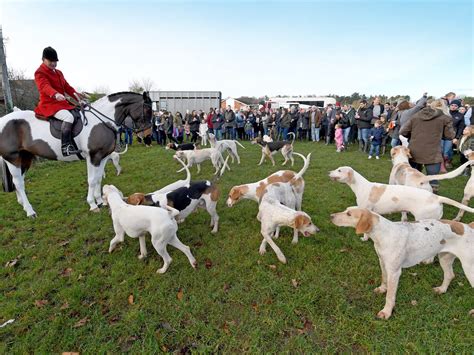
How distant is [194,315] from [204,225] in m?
2.05

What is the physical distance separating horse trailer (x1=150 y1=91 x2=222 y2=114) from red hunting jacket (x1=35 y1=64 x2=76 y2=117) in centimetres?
2202

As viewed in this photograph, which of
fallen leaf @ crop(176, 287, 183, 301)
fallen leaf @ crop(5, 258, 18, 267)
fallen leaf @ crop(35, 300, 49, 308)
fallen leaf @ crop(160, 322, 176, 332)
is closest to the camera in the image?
fallen leaf @ crop(160, 322, 176, 332)

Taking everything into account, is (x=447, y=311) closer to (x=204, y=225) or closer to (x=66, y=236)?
(x=204, y=225)

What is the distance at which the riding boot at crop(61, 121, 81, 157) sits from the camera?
189 inches

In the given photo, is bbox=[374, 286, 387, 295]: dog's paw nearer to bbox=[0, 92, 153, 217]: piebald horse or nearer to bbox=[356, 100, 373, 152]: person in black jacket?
bbox=[0, 92, 153, 217]: piebald horse

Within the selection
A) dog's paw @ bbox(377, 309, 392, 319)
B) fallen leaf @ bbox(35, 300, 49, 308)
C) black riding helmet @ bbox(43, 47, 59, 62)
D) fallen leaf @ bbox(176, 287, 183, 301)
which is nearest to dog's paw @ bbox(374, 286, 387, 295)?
dog's paw @ bbox(377, 309, 392, 319)

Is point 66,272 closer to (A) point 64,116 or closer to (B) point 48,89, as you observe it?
(A) point 64,116

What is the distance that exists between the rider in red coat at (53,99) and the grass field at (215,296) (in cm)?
169

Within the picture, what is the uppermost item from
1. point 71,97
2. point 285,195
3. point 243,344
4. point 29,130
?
point 71,97

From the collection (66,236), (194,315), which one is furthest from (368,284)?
(66,236)

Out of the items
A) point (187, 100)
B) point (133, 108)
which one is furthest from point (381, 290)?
point (187, 100)

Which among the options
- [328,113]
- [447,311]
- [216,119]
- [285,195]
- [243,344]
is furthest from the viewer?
[216,119]

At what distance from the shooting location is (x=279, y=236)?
4.27m

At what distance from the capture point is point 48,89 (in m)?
4.63
